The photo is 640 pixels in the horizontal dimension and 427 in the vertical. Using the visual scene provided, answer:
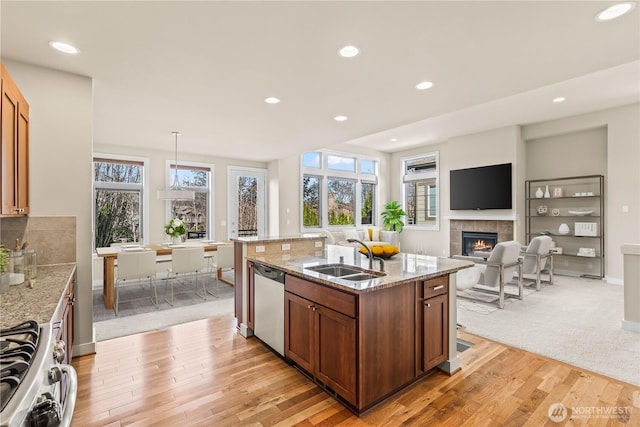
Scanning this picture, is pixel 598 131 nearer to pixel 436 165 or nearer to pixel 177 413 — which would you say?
pixel 436 165

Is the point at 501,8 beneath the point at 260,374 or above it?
above

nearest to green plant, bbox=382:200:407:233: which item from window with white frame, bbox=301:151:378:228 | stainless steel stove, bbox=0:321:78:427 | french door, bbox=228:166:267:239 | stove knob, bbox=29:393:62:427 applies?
window with white frame, bbox=301:151:378:228

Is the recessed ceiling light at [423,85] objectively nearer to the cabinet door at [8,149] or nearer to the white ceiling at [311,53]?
the white ceiling at [311,53]

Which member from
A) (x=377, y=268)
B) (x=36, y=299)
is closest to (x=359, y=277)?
(x=377, y=268)

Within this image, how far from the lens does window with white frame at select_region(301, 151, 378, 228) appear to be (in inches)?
321

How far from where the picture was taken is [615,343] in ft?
10.2

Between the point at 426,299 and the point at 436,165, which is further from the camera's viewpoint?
the point at 436,165

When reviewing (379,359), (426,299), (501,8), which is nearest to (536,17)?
(501,8)

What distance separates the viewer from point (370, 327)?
6.59 ft

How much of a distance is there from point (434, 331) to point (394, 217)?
6637 mm

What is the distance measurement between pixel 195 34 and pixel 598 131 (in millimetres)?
7268

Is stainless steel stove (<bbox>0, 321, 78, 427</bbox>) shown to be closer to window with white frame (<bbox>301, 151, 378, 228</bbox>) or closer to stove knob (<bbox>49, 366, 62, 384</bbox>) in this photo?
stove knob (<bbox>49, 366, 62, 384</bbox>)

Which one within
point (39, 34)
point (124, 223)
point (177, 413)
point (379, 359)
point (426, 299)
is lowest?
point (177, 413)

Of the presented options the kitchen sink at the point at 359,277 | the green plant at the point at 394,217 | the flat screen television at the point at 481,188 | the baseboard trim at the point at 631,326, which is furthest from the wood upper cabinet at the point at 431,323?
the green plant at the point at 394,217
